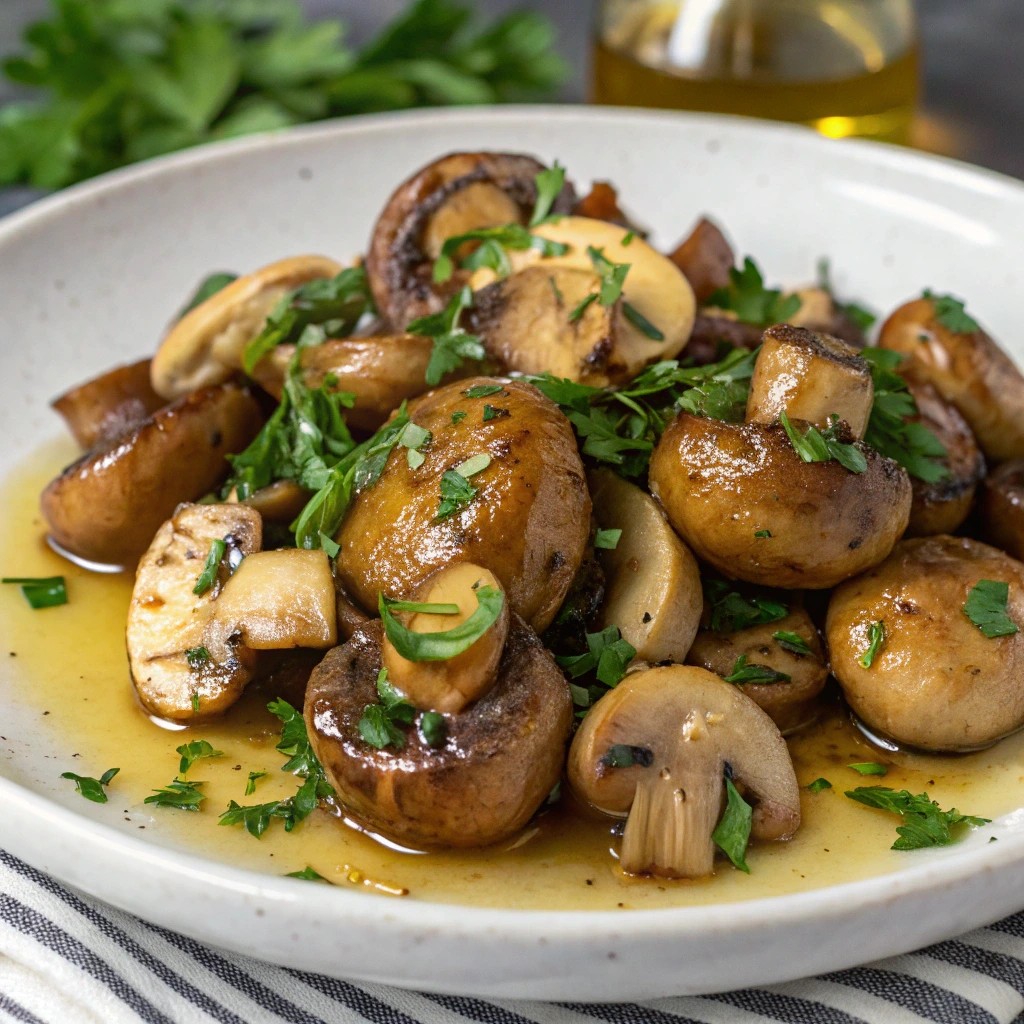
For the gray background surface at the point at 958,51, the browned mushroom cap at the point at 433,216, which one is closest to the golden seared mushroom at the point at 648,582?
the browned mushroom cap at the point at 433,216

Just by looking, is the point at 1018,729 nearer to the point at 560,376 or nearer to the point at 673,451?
the point at 673,451

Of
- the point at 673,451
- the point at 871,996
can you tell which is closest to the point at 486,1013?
the point at 871,996

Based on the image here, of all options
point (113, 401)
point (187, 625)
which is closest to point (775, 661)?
point (187, 625)

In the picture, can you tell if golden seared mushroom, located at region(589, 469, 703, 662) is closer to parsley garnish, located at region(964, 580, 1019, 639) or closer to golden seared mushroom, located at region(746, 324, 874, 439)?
golden seared mushroom, located at region(746, 324, 874, 439)

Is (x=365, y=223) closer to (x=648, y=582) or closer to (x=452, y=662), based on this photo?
(x=648, y=582)

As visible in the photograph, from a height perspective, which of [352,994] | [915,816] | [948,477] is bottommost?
[352,994]
